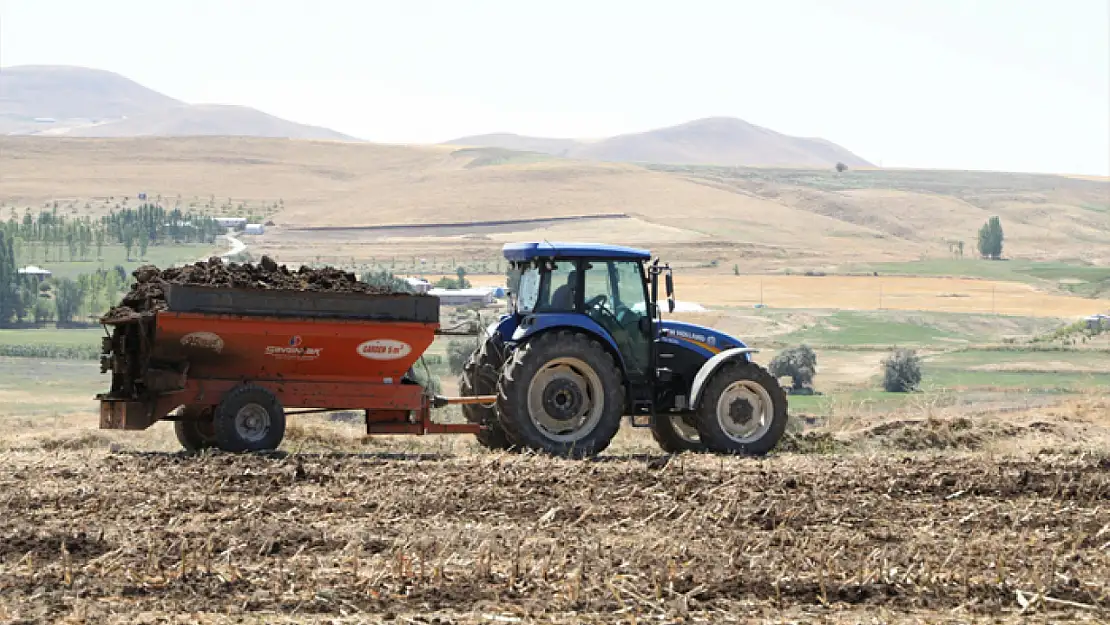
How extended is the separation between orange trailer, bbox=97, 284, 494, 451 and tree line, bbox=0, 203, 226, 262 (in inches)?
3534

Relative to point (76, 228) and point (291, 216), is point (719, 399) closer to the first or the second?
point (76, 228)

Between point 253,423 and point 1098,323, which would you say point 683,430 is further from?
point 1098,323

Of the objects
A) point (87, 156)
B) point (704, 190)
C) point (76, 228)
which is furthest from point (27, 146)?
point (704, 190)

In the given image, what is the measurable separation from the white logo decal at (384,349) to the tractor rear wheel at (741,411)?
324 cm

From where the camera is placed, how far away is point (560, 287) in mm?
15289

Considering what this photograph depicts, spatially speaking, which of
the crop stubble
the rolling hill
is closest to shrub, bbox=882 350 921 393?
the crop stubble

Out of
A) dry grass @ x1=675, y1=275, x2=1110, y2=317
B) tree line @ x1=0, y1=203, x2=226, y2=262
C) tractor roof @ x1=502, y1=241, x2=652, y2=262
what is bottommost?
dry grass @ x1=675, y1=275, x2=1110, y2=317

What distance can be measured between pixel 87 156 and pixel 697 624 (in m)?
199

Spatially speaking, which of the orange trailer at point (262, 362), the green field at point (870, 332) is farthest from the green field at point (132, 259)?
the orange trailer at point (262, 362)

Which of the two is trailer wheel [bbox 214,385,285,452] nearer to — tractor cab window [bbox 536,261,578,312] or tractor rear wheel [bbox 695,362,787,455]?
tractor cab window [bbox 536,261,578,312]

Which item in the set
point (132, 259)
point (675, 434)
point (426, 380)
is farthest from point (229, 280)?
point (132, 259)

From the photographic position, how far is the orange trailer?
46.5 feet

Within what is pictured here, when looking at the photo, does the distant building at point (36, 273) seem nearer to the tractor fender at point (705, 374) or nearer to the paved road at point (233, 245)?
the paved road at point (233, 245)

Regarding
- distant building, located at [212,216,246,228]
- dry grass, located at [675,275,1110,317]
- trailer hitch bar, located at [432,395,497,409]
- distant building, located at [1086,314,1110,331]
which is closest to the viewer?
trailer hitch bar, located at [432,395,497,409]
